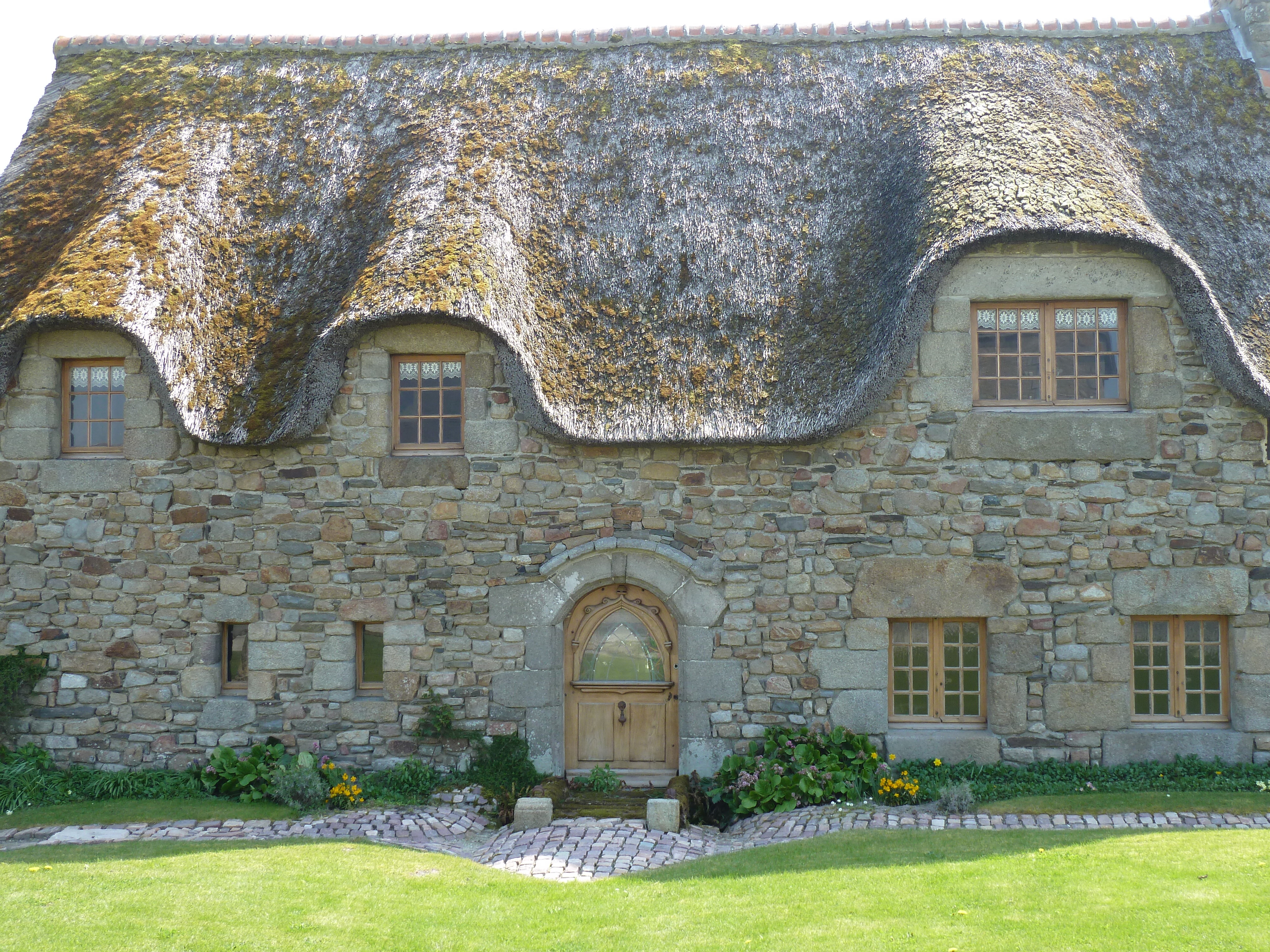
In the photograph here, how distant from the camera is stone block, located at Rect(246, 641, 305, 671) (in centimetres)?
980

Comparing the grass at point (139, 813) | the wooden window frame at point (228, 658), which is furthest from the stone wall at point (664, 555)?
the grass at point (139, 813)

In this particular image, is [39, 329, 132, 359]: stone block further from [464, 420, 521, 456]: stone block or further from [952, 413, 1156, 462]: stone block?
[952, 413, 1156, 462]: stone block

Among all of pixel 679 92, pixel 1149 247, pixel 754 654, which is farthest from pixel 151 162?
pixel 1149 247

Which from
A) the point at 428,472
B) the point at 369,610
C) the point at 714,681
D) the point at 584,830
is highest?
the point at 428,472

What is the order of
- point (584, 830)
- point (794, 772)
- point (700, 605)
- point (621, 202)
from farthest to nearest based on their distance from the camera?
point (621, 202)
point (700, 605)
point (794, 772)
point (584, 830)

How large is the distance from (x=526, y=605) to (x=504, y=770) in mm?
1451

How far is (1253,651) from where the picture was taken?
30.9 ft

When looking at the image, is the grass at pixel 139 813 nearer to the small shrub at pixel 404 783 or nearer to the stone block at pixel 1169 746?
the small shrub at pixel 404 783

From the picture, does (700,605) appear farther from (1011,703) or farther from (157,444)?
(157,444)

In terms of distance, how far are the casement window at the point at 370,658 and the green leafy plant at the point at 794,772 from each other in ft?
10.5

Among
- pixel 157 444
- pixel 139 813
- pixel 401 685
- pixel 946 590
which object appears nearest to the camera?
pixel 139 813

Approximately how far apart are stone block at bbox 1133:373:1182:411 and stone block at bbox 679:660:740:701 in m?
3.69

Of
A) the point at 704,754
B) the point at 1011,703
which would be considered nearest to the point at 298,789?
the point at 704,754

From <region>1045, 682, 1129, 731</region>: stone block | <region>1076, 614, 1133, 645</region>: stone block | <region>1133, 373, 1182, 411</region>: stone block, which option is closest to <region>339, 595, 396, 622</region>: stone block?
<region>1045, 682, 1129, 731</region>: stone block
